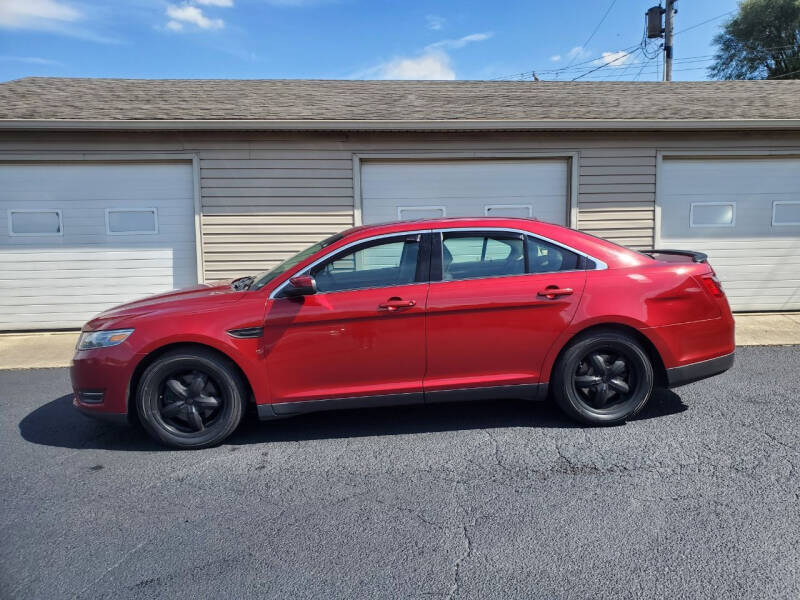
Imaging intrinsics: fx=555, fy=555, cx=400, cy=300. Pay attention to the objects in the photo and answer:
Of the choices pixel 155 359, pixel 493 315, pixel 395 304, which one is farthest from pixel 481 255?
pixel 155 359

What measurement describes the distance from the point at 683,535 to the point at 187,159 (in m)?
7.53

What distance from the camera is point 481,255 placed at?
4.12 metres

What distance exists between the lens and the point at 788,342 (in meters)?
6.62

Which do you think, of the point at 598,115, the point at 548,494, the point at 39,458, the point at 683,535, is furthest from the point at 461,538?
the point at 598,115

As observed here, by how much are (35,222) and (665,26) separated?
18285mm

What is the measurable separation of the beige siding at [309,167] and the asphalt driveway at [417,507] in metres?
4.07

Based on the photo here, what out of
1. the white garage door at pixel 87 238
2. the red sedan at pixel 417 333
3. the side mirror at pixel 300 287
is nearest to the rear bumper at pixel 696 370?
the red sedan at pixel 417 333

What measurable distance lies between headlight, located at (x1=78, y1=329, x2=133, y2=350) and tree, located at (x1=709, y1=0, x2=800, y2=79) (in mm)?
32668

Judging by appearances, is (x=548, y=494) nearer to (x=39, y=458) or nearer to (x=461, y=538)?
(x=461, y=538)

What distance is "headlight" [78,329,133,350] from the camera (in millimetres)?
3785

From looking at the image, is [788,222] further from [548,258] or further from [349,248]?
[349,248]

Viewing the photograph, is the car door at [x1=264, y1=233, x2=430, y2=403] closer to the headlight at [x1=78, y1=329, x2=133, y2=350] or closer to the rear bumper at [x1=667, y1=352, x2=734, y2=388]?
the headlight at [x1=78, y1=329, x2=133, y2=350]

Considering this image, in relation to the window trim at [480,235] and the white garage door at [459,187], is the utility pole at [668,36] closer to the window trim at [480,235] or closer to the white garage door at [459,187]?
A: the white garage door at [459,187]

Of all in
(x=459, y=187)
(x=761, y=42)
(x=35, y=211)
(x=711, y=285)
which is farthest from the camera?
(x=761, y=42)
